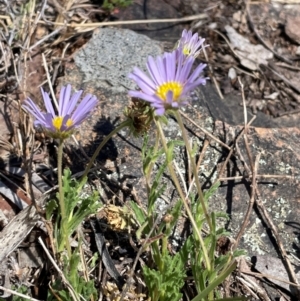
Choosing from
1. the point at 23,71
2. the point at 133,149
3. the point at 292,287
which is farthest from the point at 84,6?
the point at 292,287

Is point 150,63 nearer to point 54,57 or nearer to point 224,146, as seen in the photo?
point 224,146

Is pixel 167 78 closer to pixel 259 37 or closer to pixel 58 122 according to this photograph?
pixel 58 122

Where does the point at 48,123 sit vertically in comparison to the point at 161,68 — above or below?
below

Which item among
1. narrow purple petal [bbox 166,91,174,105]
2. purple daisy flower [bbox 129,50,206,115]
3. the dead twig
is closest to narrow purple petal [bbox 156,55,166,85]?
purple daisy flower [bbox 129,50,206,115]

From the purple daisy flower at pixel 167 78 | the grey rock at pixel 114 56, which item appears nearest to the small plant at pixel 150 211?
the purple daisy flower at pixel 167 78

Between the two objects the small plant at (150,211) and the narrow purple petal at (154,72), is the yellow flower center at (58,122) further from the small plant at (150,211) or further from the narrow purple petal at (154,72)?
the narrow purple petal at (154,72)

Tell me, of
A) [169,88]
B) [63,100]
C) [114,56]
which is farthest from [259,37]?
[169,88]

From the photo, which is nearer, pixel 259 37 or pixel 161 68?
pixel 161 68

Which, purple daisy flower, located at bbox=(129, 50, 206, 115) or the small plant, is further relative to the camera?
the small plant

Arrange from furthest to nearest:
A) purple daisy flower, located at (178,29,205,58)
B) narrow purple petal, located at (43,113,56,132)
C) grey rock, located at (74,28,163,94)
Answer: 1. grey rock, located at (74,28,163,94)
2. purple daisy flower, located at (178,29,205,58)
3. narrow purple petal, located at (43,113,56,132)

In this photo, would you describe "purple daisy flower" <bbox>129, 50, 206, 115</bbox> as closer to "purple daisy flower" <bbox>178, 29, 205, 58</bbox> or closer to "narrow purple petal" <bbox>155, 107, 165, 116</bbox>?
"narrow purple petal" <bbox>155, 107, 165, 116</bbox>

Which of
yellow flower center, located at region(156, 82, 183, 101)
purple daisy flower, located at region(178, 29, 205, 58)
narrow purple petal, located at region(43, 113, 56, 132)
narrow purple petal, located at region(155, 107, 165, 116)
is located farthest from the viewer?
purple daisy flower, located at region(178, 29, 205, 58)
